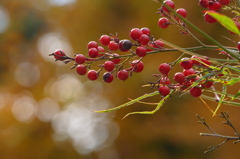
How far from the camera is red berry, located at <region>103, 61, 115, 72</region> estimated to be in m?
0.58

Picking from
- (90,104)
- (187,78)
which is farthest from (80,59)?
(90,104)

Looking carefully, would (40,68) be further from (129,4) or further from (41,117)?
(129,4)

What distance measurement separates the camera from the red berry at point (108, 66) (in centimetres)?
58

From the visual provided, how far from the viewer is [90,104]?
413 cm

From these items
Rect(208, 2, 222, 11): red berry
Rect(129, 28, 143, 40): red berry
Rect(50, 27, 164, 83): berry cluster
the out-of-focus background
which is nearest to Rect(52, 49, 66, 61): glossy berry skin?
Rect(50, 27, 164, 83): berry cluster

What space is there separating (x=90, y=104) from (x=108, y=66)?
11.7 feet

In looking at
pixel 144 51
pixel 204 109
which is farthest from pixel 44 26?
pixel 144 51

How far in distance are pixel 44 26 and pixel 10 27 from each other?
1.80 ft

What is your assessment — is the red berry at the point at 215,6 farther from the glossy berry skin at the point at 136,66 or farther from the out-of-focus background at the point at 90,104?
the out-of-focus background at the point at 90,104

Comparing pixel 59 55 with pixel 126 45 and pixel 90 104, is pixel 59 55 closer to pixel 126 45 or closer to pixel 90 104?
pixel 126 45

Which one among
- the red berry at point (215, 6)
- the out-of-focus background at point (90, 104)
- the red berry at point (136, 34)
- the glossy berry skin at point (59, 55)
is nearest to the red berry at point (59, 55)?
the glossy berry skin at point (59, 55)

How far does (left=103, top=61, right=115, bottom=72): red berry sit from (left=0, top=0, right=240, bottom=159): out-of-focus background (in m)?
2.64

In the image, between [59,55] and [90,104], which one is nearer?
[59,55]

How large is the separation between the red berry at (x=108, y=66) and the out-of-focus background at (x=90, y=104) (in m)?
2.64
